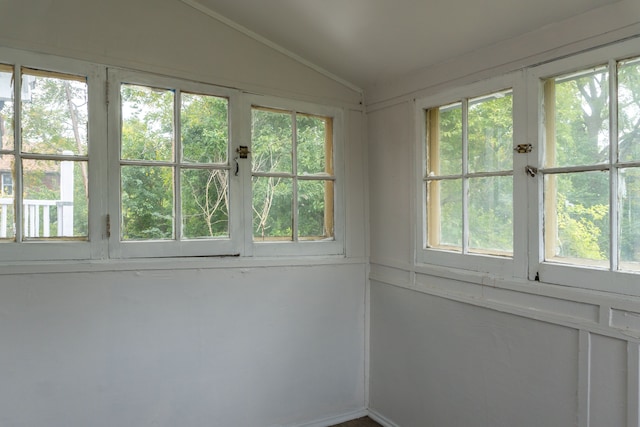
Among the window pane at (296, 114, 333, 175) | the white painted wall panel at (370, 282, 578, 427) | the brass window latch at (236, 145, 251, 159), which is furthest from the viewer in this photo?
the window pane at (296, 114, 333, 175)

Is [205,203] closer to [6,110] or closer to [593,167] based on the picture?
[6,110]

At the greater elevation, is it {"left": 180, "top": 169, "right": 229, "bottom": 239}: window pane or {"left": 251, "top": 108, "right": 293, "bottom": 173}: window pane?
{"left": 251, "top": 108, "right": 293, "bottom": 173}: window pane

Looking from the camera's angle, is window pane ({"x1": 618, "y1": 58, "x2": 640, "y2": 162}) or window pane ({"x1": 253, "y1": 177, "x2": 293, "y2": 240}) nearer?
window pane ({"x1": 618, "y1": 58, "x2": 640, "y2": 162})

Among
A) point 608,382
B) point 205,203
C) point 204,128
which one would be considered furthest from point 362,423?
point 204,128

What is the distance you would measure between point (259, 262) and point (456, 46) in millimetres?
1469

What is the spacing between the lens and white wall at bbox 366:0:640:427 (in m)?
1.47

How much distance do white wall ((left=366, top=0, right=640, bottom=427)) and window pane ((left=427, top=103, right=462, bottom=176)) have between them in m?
0.11

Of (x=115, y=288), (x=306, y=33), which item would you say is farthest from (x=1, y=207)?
(x=306, y=33)

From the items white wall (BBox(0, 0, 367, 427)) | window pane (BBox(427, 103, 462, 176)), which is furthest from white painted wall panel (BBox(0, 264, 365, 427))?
window pane (BBox(427, 103, 462, 176))

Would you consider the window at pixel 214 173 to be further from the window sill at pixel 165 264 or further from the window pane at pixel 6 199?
the window pane at pixel 6 199

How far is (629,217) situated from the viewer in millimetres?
1447

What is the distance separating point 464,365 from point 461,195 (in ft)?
2.68

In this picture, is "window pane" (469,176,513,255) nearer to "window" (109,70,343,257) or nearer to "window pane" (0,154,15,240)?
"window" (109,70,343,257)

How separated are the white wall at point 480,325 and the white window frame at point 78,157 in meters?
1.50
